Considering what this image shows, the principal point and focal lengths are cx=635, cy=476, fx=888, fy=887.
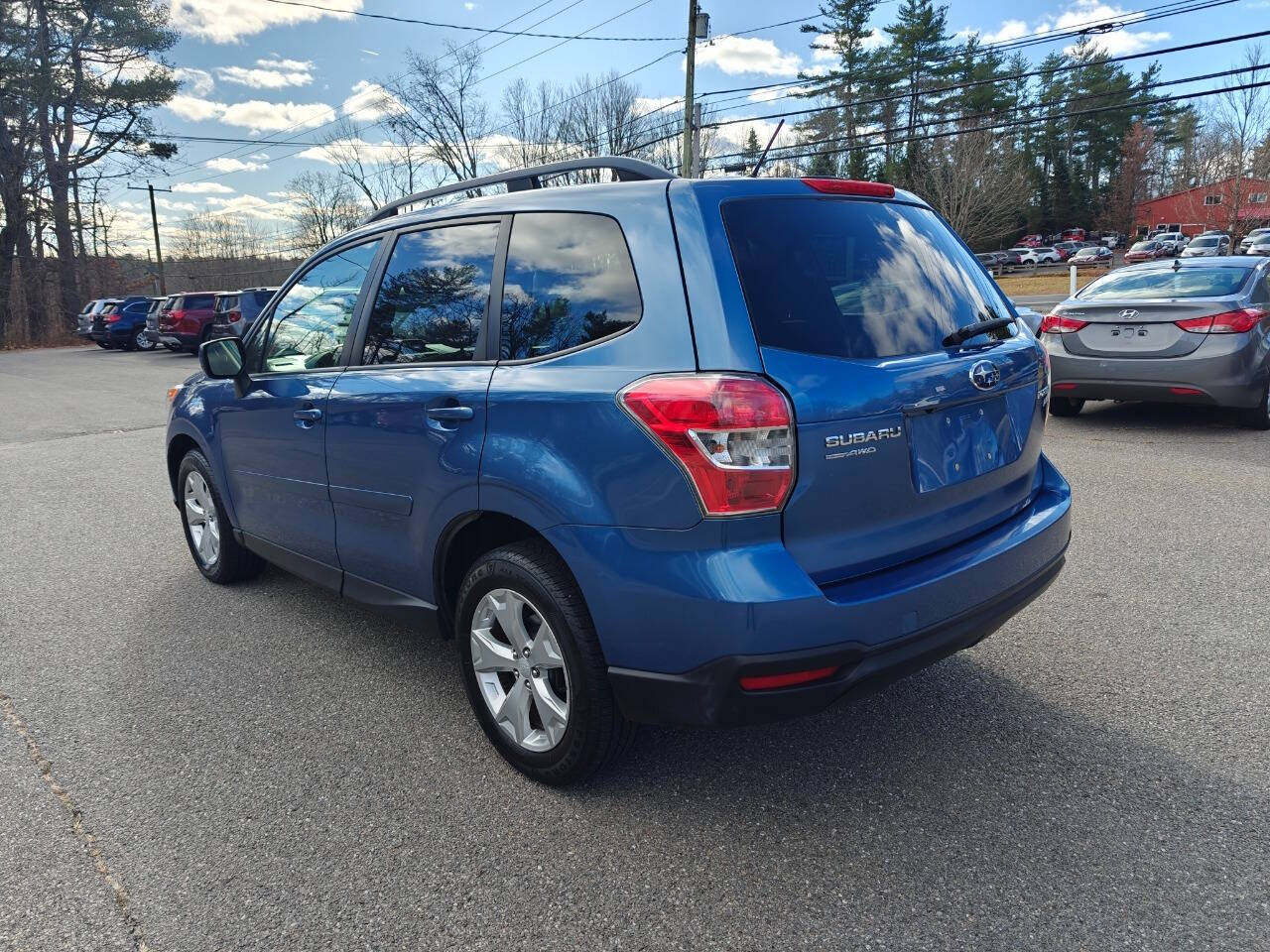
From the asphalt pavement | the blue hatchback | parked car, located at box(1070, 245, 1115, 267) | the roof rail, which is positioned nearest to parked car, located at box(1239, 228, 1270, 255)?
parked car, located at box(1070, 245, 1115, 267)

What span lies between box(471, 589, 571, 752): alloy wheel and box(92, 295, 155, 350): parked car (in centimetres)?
3026

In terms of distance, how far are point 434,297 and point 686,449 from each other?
1371 millimetres

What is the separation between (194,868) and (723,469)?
1.81 meters

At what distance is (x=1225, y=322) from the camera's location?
7.27 meters

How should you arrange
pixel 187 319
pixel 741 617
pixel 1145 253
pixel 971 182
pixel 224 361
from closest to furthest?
pixel 741 617 < pixel 224 361 < pixel 187 319 < pixel 971 182 < pixel 1145 253

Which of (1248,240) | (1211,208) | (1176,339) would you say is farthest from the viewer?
(1211,208)

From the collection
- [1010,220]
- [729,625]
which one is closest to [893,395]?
[729,625]

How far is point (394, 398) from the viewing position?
308cm

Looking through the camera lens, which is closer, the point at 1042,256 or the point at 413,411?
the point at 413,411

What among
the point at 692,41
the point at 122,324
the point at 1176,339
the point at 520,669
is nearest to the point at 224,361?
the point at 520,669

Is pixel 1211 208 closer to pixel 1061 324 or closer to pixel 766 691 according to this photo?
pixel 1061 324

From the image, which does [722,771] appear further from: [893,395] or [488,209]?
[488,209]

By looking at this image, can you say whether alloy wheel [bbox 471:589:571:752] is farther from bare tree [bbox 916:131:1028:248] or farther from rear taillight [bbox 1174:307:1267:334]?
bare tree [bbox 916:131:1028:248]

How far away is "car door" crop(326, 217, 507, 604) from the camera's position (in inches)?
112
